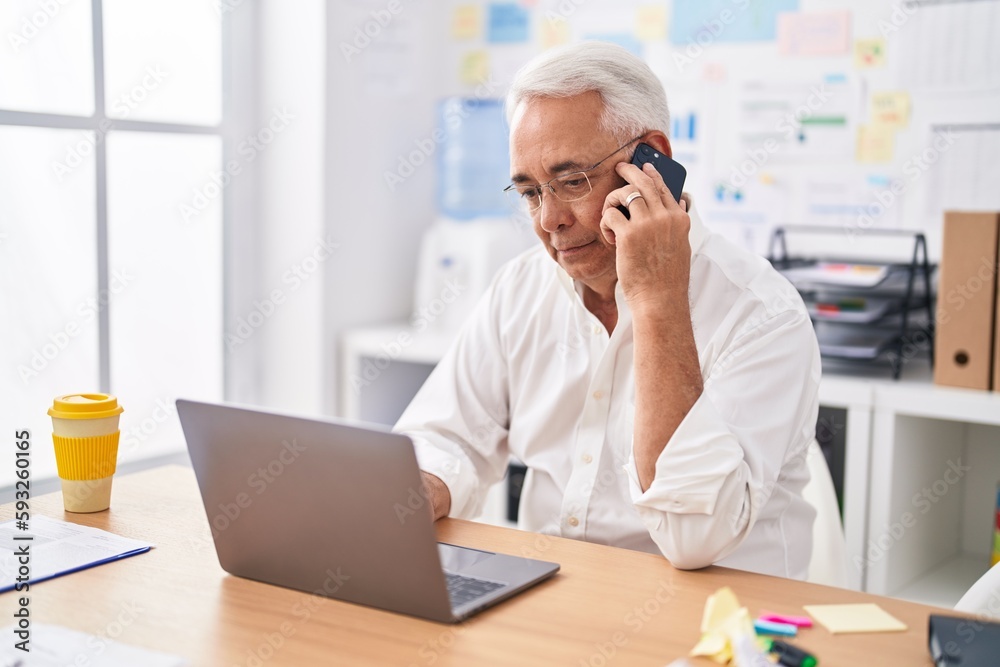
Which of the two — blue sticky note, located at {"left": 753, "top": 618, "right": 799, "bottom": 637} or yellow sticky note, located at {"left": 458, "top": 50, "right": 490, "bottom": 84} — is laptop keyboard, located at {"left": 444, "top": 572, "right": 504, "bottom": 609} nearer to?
blue sticky note, located at {"left": 753, "top": 618, "right": 799, "bottom": 637}

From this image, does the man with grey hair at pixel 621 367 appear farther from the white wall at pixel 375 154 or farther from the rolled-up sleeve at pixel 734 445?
the white wall at pixel 375 154

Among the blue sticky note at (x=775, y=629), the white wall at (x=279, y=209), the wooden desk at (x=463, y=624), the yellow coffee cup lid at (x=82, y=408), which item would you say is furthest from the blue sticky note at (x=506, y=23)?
the blue sticky note at (x=775, y=629)

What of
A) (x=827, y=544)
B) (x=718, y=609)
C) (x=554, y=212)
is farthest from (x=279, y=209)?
(x=718, y=609)

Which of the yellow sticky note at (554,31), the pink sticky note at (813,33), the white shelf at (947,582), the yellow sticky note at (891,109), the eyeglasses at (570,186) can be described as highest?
the yellow sticky note at (554,31)

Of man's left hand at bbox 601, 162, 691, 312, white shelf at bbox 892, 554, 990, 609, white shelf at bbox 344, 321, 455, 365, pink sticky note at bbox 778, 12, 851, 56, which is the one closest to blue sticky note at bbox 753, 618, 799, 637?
man's left hand at bbox 601, 162, 691, 312

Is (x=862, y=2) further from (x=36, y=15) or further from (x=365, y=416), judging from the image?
(x=36, y=15)

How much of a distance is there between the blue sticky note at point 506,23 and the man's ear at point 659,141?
1522 mm

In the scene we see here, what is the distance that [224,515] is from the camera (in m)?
1.16

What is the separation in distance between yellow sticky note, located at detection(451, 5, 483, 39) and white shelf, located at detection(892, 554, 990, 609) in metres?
1.95

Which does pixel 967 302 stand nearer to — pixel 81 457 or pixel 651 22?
pixel 651 22

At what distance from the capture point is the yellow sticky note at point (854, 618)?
103 centimetres

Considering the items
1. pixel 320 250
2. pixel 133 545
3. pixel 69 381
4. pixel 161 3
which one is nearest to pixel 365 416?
pixel 320 250

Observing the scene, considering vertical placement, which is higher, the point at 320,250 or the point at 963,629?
the point at 320,250

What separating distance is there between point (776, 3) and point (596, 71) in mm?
1324
